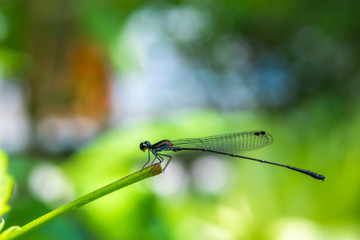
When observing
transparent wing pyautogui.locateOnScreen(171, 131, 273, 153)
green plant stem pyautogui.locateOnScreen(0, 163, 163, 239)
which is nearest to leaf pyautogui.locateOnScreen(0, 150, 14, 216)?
green plant stem pyautogui.locateOnScreen(0, 163, 163, 239)

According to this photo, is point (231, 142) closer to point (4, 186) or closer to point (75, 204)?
point (4, 186)

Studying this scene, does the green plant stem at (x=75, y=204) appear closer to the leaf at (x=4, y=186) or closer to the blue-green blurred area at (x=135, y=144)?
the leaf at (x=4, y=186)

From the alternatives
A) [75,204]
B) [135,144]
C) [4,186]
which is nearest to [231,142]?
[135,144]

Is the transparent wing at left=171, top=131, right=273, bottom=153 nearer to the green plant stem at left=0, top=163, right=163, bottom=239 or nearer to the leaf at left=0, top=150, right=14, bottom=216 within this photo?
the leaf at left=0, top=150, right=14, bottom=216

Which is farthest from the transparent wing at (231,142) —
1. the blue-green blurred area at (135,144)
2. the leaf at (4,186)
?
the leaf at (4,186)

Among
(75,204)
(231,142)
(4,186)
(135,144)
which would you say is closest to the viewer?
(75,204)

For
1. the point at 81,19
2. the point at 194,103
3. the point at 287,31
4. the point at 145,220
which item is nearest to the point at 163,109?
the point at 194,103

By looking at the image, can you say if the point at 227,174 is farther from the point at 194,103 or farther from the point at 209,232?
the point at 194,103
